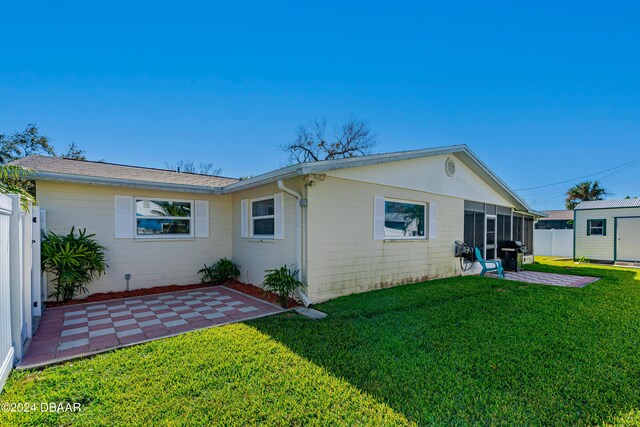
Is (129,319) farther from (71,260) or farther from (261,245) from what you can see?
(261,245)

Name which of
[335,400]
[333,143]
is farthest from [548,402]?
[333,143]

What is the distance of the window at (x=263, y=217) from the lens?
684 cm

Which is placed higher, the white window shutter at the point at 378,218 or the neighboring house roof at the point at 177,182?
the neighboring house roof at the point at 177,182

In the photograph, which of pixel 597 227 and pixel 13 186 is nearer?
pixel 13 186

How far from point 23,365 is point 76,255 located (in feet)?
10.5

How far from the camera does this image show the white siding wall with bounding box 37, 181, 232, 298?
19.9 ft

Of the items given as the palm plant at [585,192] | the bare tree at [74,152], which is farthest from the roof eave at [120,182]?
the palm plant at [585,192]

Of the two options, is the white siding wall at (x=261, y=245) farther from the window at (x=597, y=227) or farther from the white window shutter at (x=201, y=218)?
the window at (x=597, y=227)

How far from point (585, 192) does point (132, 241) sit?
34.4 m

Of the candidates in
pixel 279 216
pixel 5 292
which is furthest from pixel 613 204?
pixel 5 292

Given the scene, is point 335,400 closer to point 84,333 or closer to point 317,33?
point 84,333

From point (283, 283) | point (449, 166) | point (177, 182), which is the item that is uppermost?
point (449, 166)

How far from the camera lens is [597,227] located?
588 inches

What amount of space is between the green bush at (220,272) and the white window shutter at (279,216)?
217cm
